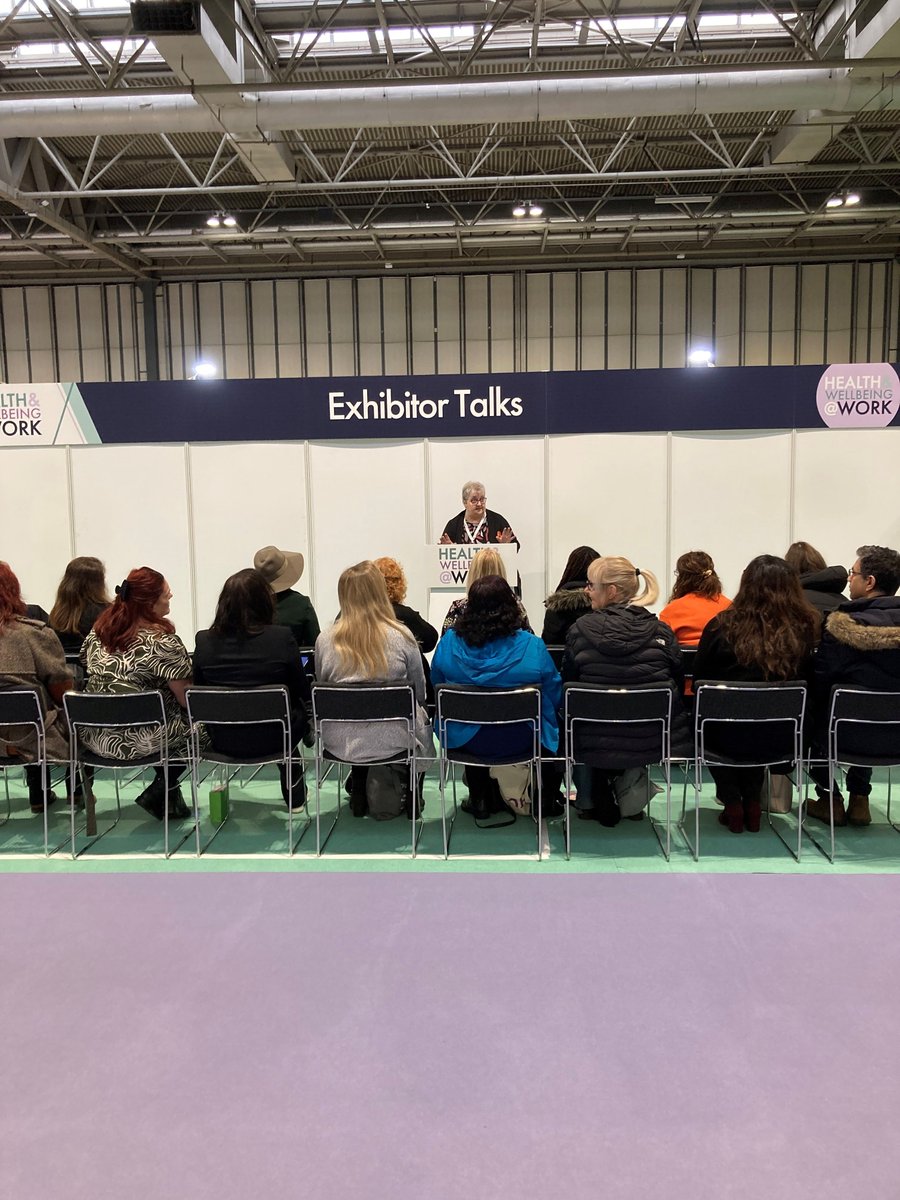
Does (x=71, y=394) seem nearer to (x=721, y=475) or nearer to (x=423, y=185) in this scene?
(x=423, y=185)

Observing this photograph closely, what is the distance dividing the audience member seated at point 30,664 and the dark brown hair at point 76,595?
555mm

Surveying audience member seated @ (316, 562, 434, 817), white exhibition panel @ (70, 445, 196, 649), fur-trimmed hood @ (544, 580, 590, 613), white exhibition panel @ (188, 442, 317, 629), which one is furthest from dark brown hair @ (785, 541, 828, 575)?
white exhibition panel @ (70, 445, 196, 649)

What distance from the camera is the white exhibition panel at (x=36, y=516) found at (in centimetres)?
734

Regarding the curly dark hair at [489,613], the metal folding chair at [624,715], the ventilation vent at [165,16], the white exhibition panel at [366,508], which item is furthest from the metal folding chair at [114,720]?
the ventilation vent at [165,16]

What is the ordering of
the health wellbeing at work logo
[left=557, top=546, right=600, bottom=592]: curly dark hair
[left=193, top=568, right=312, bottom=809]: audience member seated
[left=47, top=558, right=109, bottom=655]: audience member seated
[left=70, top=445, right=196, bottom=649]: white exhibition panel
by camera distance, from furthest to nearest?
[left=70, top=445, right=196, bottom=649]: white exhibition panel, the health wellbeing at work logo, [left=557, top=546, right=600, bottom=592]: curly dark hair, [left=47, top=558, right=109, bottom=655]: audience member seated, [left=193, top=568, right=312, bottom=809]: audience member seated

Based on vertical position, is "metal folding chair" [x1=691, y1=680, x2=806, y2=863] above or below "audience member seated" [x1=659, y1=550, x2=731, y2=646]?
below

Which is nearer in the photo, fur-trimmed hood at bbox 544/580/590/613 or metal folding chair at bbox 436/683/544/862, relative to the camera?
metal folding chair at bbox 436/683/544/862

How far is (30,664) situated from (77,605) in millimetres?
752

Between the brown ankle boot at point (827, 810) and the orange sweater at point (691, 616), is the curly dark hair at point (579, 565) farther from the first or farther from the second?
the brown ankle boot at point (827, 810)

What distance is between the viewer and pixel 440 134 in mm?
8344

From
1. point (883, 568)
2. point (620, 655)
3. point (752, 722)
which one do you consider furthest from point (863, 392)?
point (620, 655)

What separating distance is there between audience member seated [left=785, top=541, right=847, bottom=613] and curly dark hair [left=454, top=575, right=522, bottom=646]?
5.34 ft

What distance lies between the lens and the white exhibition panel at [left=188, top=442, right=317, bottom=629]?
726cm

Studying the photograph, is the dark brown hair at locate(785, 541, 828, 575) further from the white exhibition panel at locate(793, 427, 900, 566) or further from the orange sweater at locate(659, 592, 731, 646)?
the white exhibition panel at locate(793, 427, 900, 566)
